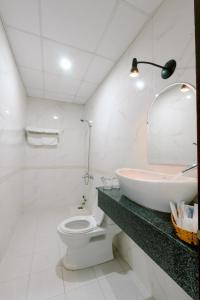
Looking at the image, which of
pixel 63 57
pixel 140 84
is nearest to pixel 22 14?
pixel 63 57

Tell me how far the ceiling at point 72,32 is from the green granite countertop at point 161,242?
1655 millimetres

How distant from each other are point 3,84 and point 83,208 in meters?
2.65

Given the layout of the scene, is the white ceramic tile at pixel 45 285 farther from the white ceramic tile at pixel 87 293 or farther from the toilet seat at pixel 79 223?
the toilet seat at pixel 79 223

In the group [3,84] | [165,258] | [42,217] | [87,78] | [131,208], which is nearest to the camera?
[165,258]

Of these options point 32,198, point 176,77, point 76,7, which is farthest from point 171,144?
point 32,198

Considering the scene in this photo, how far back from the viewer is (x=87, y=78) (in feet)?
7.84

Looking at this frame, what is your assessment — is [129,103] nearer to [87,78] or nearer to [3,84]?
[87,78]

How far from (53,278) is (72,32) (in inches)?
97.9

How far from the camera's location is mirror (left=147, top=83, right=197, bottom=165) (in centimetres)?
101

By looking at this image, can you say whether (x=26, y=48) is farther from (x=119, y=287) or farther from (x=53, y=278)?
(x=119, y=287)

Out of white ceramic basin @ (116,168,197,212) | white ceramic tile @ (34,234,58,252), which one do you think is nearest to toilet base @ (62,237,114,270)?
white ceramic tile @ (34,234,58,252)

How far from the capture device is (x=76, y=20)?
1.40 m

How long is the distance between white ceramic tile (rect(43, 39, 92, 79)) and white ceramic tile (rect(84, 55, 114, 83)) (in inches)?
3.2

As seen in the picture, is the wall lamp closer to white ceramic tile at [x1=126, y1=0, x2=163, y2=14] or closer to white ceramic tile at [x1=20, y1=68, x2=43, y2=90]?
white ceramic tile at [x1=126, y1=0, x2=163, y2=14]
